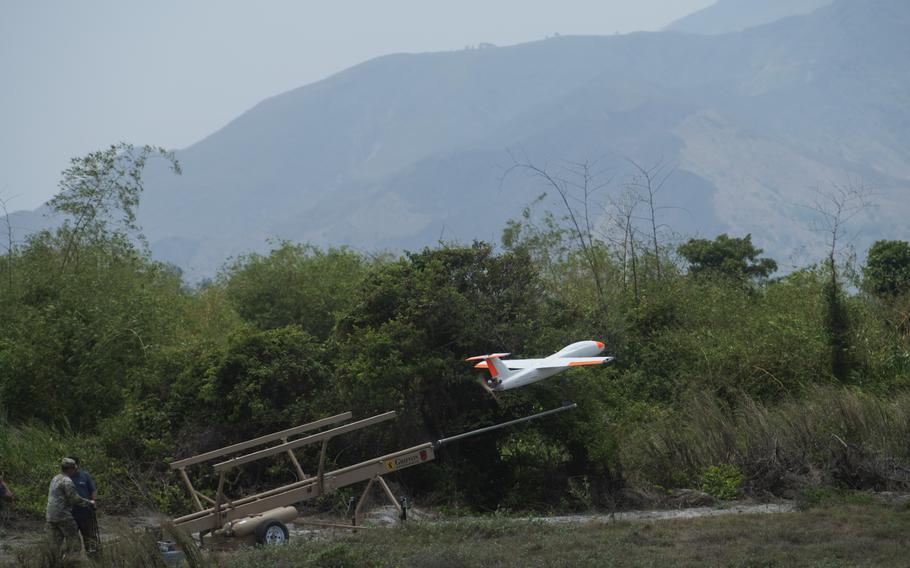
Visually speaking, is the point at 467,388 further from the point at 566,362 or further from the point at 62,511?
the point at 62,511

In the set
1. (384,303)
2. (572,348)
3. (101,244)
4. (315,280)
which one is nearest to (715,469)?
(572,348)

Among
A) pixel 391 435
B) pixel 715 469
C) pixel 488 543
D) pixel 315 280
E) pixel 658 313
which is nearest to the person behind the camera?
pixel 488 543

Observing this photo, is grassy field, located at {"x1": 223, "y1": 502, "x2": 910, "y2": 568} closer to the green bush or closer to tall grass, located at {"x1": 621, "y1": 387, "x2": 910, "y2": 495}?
tall grass, located at {"x1": 621, "y1": 387, "x2": 910, "y2": 495}

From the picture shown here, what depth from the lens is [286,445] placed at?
1291cm

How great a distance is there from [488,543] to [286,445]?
9.88 ft

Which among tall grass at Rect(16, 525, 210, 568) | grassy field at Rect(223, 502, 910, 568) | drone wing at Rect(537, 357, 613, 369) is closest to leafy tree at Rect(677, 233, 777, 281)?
drone wing at Rect(537, 357, 613, 369)

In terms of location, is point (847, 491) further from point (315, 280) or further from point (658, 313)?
point (315, 280)

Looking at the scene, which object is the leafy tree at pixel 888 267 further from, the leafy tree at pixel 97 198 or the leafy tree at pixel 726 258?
the leafy tree at pixel 97 198

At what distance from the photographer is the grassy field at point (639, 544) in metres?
10.7

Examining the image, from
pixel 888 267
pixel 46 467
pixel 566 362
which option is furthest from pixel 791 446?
pixel 888 267

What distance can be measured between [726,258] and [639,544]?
27029 mm

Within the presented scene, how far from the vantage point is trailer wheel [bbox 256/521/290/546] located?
12.3m

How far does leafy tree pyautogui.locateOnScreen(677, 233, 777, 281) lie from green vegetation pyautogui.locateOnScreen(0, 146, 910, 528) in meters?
11.8

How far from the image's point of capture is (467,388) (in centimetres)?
1798
